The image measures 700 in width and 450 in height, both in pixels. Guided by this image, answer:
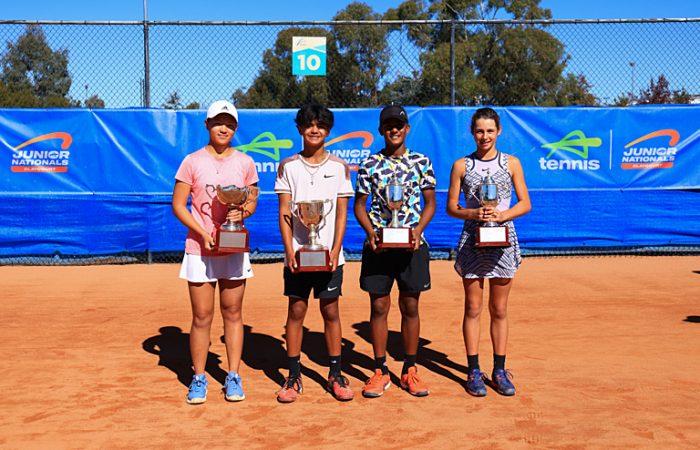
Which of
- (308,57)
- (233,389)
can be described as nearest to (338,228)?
(233,389)

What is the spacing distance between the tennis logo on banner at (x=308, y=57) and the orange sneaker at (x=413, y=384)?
6497 mm

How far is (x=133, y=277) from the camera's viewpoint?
9617mm

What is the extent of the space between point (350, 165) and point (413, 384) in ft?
20.5

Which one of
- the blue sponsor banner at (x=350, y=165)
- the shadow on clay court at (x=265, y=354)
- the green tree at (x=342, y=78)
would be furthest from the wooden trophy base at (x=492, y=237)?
the green tree at (x=342, y=78)

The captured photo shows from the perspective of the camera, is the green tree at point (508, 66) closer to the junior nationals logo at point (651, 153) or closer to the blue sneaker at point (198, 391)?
the junior nationals logo at point (651, 153)

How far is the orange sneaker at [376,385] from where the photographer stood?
466 centimetres

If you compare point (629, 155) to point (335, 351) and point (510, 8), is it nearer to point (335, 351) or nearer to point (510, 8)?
point (335, 351)

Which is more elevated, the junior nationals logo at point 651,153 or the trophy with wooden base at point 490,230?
the junior nationals logo at point 651,153

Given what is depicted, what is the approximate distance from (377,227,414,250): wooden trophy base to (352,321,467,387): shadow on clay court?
103 centimetres

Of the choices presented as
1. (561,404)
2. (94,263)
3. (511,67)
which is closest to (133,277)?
(94,263)

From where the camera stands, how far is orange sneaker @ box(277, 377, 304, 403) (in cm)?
457

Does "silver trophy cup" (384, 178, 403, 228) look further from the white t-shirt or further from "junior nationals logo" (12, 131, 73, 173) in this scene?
"junior nationals logo" (12, 131, 73, 173)

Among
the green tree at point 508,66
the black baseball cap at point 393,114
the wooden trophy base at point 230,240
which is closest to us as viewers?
the wooden trophy base at point 230,240

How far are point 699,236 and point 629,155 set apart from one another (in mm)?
1551
